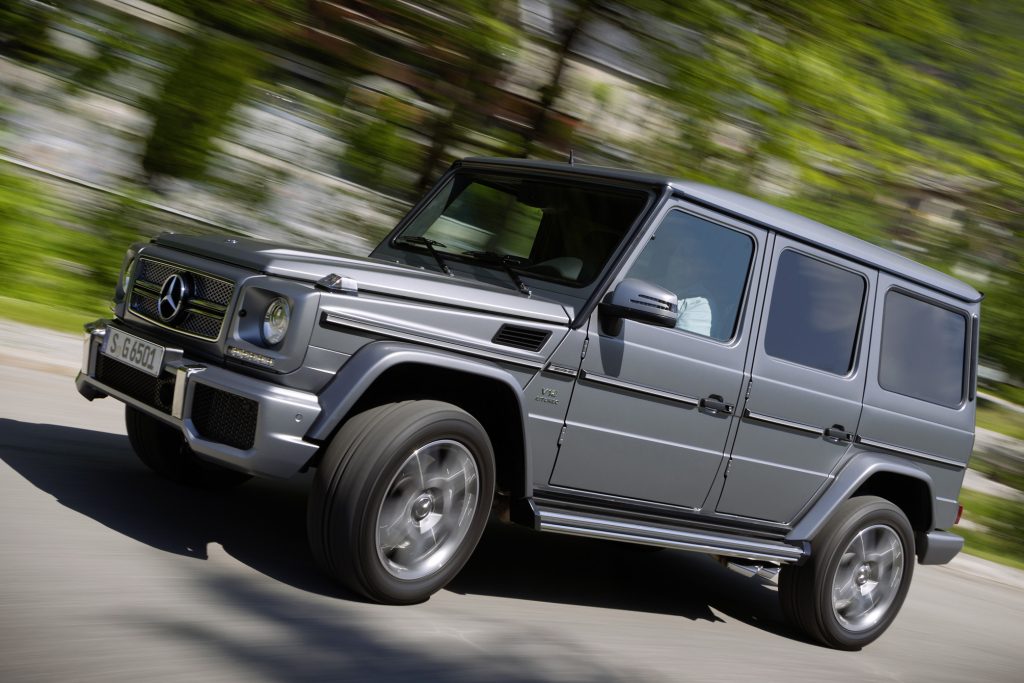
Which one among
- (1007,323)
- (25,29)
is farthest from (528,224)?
(1007,323)

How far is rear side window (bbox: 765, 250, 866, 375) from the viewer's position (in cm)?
526

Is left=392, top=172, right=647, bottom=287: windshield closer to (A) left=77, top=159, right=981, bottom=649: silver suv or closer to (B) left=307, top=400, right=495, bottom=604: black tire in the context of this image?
(A) left=77, top=159, right=981, bottom=649: silver suv

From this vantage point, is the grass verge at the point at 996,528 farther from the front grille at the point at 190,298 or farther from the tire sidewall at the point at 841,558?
the front grille at the point at 190,298

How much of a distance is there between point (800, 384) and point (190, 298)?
2761 mm

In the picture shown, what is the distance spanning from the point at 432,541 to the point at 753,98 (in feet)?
23.4

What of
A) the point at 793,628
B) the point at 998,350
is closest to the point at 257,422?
the point at 793,628

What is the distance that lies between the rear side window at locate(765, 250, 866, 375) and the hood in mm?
1268

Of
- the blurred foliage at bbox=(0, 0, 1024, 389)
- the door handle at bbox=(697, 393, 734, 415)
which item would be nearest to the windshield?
the door handle at bbox=(697, 393, 734, 415)

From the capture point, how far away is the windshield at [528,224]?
190 inches

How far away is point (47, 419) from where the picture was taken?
5.86 m

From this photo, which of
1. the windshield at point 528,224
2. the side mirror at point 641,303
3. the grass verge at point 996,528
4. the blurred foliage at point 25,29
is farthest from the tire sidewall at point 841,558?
the blurred foliage at point 25,29

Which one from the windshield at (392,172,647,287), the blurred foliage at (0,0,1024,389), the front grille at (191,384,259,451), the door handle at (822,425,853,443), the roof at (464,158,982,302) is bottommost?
the front grille at (191,384,259,451)

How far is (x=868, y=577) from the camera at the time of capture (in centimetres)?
580

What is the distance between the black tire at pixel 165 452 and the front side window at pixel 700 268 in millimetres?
2148
